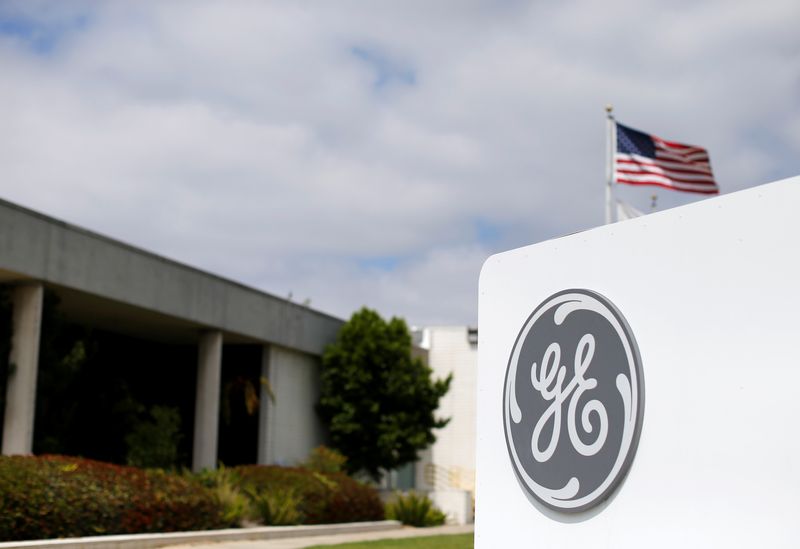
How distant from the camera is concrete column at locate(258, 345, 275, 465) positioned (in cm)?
2398

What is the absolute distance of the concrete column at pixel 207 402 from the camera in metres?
22.2

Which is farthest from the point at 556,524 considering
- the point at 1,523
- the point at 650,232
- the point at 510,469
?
the point at 1,523

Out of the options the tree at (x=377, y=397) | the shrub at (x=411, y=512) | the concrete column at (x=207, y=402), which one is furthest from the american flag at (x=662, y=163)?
the concrete column at (x=207, y=402)

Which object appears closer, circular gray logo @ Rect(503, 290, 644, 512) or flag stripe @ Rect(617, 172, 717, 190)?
circular gray logo @ Rect(503, 290, 644, 512)

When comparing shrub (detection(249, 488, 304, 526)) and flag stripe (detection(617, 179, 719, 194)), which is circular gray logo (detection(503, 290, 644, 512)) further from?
shrub (detection(249, 488, 304, 526))

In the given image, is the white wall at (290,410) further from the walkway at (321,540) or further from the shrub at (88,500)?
the shrub at (88,500)

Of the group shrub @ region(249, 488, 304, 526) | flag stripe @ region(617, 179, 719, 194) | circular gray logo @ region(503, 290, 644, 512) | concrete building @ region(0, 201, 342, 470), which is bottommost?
shrub @ region(249, 488, 304, 526)

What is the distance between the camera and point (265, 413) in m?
24.2

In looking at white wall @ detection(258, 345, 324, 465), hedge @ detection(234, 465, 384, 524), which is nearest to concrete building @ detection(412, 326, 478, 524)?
white wall @ detection(258, 345, 324, 465)

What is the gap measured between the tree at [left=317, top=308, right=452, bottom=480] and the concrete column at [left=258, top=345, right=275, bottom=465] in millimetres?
1980

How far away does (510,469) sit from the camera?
5.45m

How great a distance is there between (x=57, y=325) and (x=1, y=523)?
21.2 feet

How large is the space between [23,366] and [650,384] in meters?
14.5

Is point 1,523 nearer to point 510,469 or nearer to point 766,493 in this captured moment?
point 510,469
